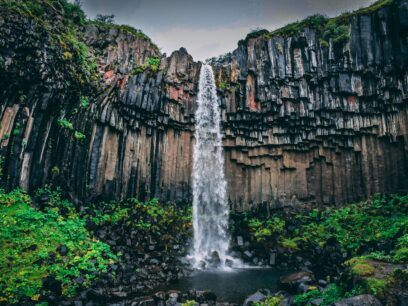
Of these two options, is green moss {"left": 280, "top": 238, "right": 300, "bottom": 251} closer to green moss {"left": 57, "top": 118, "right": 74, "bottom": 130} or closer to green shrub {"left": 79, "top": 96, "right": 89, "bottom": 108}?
green moss {"left": 57, "top": 118, "right": 74, "bottom": 130}

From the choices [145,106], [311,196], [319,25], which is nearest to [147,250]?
[145,106]

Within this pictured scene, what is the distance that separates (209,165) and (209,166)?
0.08 m

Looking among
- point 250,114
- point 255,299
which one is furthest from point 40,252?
→ point 250,114

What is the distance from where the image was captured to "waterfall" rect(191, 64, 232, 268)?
75.0ft

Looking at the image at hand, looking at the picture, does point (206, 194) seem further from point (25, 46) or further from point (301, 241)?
point (25, 46)

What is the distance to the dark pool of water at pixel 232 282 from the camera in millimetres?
13242

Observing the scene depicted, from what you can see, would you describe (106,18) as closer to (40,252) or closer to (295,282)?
(40,252)

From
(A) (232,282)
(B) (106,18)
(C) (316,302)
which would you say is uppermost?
(B) (106,18)

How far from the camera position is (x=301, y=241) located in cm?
1989

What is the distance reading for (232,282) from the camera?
1513 cm

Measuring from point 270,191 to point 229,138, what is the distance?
516 centimetres

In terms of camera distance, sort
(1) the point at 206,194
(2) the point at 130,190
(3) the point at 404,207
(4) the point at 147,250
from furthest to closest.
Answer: (1) the point at 206,194 → (2) the point at 130,190 → (3) the point at 404,207 → (4) the point at 147,250

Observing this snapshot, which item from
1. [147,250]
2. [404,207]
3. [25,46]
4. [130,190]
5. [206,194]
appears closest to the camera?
[25,46]

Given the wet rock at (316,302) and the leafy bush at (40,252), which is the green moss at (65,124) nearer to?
the leafy bush at (40,252)
